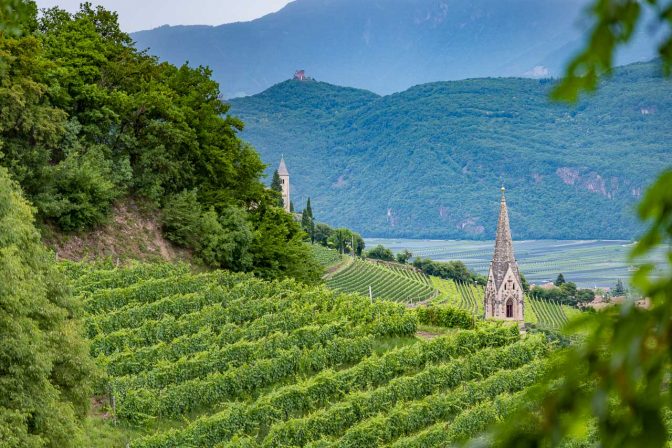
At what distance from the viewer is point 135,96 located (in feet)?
97.0

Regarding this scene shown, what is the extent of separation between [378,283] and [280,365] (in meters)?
39.2

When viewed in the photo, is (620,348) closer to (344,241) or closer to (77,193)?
(77,193)

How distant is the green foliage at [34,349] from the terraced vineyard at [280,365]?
63.1 inches

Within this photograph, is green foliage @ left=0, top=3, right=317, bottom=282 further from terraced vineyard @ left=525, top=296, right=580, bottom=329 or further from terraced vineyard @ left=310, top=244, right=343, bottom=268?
terraced vineyard @ left=525, top=296, right=580, bottom=329

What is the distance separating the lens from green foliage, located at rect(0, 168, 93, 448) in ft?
41.4

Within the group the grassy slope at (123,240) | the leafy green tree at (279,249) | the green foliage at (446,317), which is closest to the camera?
the grassy slope at (123,240)

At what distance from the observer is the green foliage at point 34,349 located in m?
12.6

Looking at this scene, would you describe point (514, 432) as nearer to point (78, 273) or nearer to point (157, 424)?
point (157, 424)

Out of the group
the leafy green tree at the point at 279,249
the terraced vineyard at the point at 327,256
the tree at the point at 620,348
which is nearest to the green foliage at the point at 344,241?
the terraced vineyard at the point at 327,256

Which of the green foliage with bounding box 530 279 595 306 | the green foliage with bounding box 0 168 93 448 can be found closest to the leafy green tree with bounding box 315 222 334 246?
the green foliage with bounding box 530 279 595 306

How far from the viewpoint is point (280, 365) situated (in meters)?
19.6

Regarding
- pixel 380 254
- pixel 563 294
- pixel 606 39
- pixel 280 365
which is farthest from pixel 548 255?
pixel 606 39

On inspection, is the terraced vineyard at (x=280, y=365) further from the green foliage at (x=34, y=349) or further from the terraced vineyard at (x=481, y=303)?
the terraced vineyard at (x=481, y=303)

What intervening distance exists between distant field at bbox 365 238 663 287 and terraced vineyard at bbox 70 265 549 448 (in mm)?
80099
